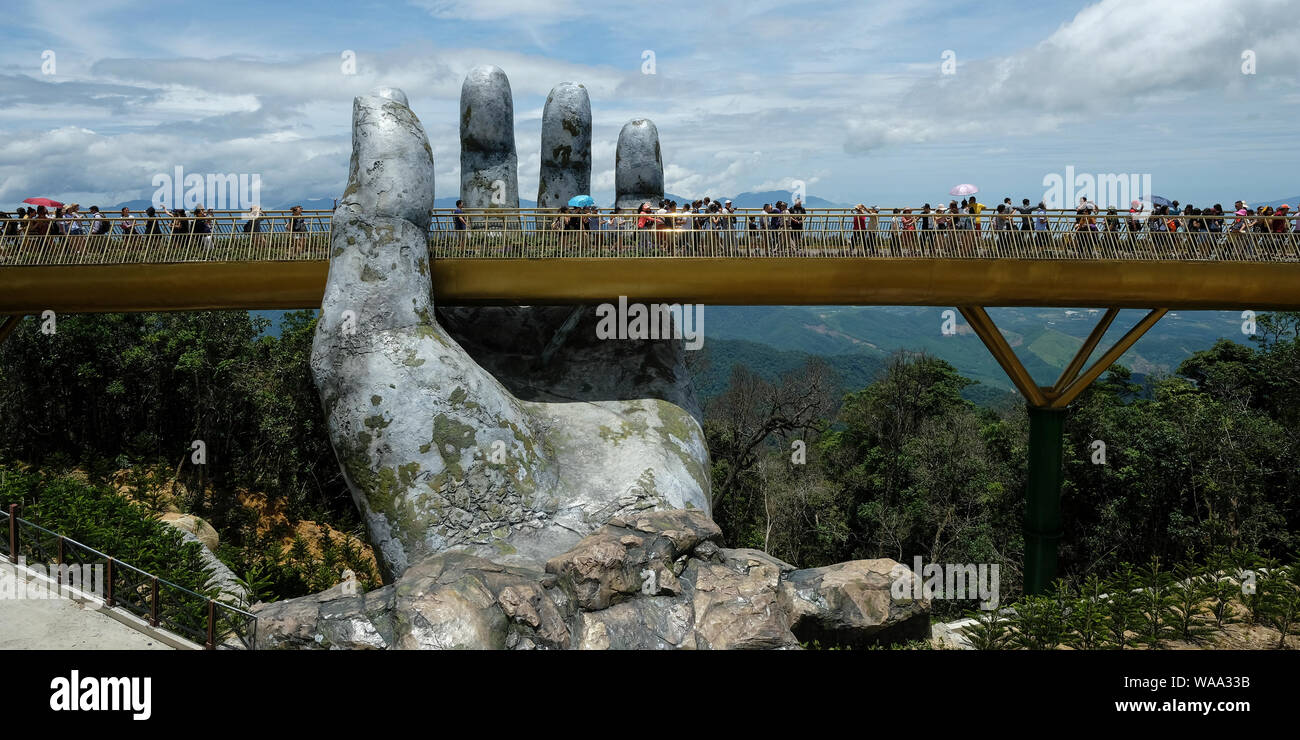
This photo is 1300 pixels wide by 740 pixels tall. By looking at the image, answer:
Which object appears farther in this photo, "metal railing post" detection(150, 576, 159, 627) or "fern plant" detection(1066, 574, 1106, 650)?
"fern plant" detection(1066, 574, 1106, 650)

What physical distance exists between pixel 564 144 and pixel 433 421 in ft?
25.9

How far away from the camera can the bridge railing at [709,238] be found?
1650 centimetres

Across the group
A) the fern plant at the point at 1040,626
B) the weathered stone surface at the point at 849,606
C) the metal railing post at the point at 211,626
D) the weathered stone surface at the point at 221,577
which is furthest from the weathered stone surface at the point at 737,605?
the weathered stone surface at the point at 221,577

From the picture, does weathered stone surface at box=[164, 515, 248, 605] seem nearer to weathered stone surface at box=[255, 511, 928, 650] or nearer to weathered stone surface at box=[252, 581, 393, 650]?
weathered stone surface at box=[252, 581, 393, 650]

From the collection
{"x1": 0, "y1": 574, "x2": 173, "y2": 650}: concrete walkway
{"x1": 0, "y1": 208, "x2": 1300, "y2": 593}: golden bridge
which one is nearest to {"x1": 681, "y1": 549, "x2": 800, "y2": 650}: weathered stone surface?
{"x1": 0, "y1": 208, "x2": 1300, "y2": 593}: golden bridge

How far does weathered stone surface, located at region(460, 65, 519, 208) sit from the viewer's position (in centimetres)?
1911

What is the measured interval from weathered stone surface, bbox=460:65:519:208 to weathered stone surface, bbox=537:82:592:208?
Result: 80 cm

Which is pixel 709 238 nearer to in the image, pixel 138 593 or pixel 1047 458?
pixel 1047 458

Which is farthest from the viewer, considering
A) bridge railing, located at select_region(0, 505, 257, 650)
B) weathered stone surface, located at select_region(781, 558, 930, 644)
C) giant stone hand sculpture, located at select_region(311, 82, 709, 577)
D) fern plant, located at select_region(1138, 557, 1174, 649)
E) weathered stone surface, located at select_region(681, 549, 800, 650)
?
giant stone hand sculpture, located at select_region(311, 82, 709, 577)

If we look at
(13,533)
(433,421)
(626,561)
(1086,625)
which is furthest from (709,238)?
(13,533)

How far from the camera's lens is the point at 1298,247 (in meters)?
16.5

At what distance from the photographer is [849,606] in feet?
42.4
